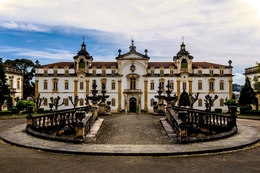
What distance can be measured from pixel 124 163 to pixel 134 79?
133 ft

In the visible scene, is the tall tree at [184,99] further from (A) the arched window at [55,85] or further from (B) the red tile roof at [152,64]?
(A) the arched window at [55,85]

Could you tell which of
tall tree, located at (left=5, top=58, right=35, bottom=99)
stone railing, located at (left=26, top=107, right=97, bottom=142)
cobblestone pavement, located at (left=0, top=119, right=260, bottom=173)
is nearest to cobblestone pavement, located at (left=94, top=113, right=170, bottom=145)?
stone railing, located at (left=26, top=107, right=97, bottom=142)

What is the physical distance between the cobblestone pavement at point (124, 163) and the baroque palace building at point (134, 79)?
Answer: 3853 cm

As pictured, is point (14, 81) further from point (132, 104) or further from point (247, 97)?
point (247, 97)

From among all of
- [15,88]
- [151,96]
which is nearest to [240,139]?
[151,96]

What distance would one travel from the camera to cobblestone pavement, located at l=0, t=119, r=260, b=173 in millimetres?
7246

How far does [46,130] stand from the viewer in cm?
1447

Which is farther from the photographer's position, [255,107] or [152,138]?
[255,107]

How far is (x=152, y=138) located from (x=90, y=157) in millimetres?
4570

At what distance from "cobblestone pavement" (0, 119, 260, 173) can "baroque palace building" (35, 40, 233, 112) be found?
126 ft

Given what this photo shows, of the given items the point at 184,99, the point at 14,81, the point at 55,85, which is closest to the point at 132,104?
the point at 184,99

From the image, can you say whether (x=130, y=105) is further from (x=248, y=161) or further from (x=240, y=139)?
(x=248, y=161)

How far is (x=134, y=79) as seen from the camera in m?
48.5

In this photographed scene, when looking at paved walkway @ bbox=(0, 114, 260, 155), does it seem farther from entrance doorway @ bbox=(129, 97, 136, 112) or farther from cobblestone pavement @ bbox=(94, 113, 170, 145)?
entrance doorway @ bbox=(129, 97, 136, 112)
